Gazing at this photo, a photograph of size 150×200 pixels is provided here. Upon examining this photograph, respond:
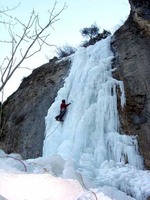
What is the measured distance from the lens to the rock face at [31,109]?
1060 cm

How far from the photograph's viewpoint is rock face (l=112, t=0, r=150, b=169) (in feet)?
26.5

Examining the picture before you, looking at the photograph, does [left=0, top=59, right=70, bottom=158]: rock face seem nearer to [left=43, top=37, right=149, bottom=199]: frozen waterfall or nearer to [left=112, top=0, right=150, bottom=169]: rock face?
[left=43, top=37, right=149, bottom=199]: frozen waterfall

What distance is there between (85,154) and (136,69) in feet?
9.59

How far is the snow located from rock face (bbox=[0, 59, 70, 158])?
517 millimetres

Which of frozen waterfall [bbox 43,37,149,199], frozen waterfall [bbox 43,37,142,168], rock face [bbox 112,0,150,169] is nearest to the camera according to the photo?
frozen waterfall [bbox 43,37,149,199]

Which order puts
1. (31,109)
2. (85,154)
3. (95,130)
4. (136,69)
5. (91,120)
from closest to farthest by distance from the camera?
1. (85,154)
2. (95,130)
3. (91,120)
4. (136,69)
5. (31,109)

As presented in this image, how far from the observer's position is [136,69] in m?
9.34

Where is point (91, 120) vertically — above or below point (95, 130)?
above

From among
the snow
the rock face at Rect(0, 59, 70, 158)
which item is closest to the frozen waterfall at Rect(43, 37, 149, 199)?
the snow

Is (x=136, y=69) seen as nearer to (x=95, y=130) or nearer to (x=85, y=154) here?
(x=95, y=130)

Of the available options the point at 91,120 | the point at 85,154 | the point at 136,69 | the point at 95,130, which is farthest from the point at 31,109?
the point at 85,154

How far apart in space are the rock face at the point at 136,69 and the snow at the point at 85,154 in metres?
0.21

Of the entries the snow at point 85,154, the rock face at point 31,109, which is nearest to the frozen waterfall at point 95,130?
the snow at point 85,154

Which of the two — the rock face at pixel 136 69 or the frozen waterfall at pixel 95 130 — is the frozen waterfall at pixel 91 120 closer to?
the frozen waterfall at pixel 95 130
